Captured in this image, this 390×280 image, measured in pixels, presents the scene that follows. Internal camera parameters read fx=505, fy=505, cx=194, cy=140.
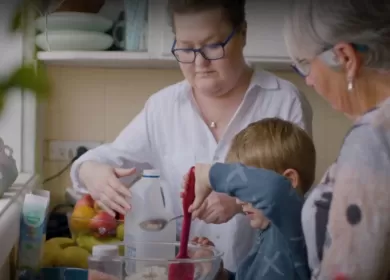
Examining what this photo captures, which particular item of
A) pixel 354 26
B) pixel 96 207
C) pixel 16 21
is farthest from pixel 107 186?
pixel 16 21

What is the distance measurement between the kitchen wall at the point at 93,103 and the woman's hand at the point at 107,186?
0.08 m

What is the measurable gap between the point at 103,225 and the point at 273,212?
0.38 meters

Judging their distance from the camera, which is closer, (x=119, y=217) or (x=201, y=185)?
(x=201, y=185)

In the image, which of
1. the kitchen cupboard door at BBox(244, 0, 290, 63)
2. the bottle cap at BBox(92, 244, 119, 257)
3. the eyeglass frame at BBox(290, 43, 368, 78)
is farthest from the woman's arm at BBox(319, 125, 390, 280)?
the bottle cap at BBox(92, 244, 119, 257)

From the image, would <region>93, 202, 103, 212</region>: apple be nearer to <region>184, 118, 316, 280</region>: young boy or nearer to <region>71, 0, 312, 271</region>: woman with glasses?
<region>71, 0, 312, 271</region>: woman with glasses

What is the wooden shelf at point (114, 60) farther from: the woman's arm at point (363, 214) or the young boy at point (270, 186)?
the woman's arm at point (363, 214)

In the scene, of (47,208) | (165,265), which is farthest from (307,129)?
(47,208)

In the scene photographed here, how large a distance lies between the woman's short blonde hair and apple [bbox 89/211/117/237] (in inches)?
10.8

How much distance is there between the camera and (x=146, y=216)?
955 millimetres

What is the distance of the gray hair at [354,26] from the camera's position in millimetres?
828

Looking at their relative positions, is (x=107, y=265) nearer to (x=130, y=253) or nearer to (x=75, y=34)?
(x=130, y=253)

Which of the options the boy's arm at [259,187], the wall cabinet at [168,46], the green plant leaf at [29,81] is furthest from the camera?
the wall cabinet at [168,46]

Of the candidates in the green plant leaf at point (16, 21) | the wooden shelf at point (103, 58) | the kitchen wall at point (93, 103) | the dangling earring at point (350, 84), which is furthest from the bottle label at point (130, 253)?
the green plant leaf at point (16, 21)

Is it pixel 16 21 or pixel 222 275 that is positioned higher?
pixel 16 21
